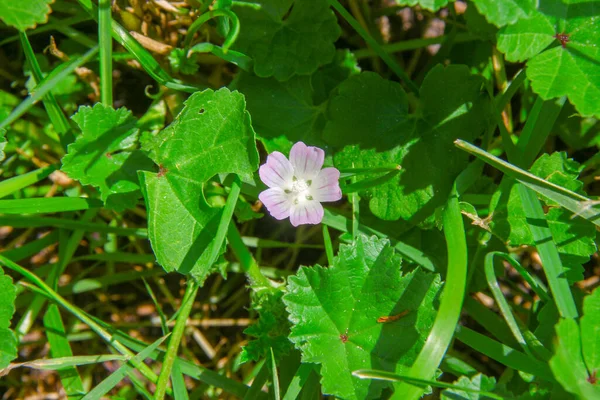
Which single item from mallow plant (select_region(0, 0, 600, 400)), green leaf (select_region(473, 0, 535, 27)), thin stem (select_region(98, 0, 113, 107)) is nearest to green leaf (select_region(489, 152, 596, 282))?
mallow plant (select_region(0, 0, 600, 400))

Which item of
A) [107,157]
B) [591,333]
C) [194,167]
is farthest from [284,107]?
[591,333]

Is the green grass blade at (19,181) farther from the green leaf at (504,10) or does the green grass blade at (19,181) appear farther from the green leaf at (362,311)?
the green leaf at (504,10)

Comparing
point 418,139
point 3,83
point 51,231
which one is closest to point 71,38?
point 3,83

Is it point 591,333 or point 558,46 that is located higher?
point 558,46

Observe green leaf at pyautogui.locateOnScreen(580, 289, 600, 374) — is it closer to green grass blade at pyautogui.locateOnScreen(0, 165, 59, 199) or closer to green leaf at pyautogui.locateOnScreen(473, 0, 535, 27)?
green leaf at pyautogui.locateOnScreen(473, 0, 535, 27)

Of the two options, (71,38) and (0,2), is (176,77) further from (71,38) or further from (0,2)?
(0,2)

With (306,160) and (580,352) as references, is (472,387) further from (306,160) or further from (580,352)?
(306,160)

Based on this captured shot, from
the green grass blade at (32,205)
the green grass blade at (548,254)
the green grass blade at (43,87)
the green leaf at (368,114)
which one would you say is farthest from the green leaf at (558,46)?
the green grass blade at (32,205)
